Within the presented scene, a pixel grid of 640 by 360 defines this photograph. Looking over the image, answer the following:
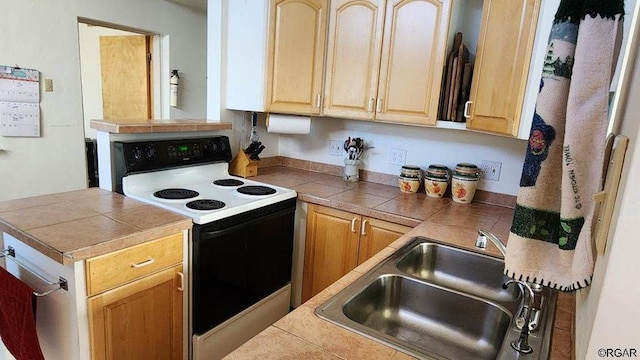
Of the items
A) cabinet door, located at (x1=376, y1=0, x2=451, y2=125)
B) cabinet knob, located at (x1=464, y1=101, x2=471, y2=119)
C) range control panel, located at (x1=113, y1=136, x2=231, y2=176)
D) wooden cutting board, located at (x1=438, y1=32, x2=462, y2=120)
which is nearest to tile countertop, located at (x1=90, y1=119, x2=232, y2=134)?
range control panel, located at (x1=113, y1=136, x2=231, y2=176)

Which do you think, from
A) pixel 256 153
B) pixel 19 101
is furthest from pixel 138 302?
pixel 19 101

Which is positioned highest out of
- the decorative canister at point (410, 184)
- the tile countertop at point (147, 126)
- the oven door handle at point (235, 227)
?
the tile countertop at point (147, 126)

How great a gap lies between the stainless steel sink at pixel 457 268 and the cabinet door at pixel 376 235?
15.3 inches

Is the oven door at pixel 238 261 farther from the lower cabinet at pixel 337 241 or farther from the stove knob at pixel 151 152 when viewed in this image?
the stove knob at pixel 151 152

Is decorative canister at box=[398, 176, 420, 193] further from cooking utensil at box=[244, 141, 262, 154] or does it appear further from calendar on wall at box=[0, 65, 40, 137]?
calendar on wall at box=[0, 65, 40, 137]

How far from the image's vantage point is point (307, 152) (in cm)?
290

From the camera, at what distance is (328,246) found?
2.23 m

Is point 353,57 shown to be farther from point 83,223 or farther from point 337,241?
point 83,223

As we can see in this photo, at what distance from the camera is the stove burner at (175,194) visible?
189cm

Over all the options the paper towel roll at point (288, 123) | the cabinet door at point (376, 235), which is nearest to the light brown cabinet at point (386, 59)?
the paper towel roll at point (288, 123)

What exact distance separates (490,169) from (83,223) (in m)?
2.04

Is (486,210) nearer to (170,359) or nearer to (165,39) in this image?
(170,359)

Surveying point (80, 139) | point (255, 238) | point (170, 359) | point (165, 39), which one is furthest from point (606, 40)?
point (165, 39)

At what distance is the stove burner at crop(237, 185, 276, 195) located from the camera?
6.91 feet
